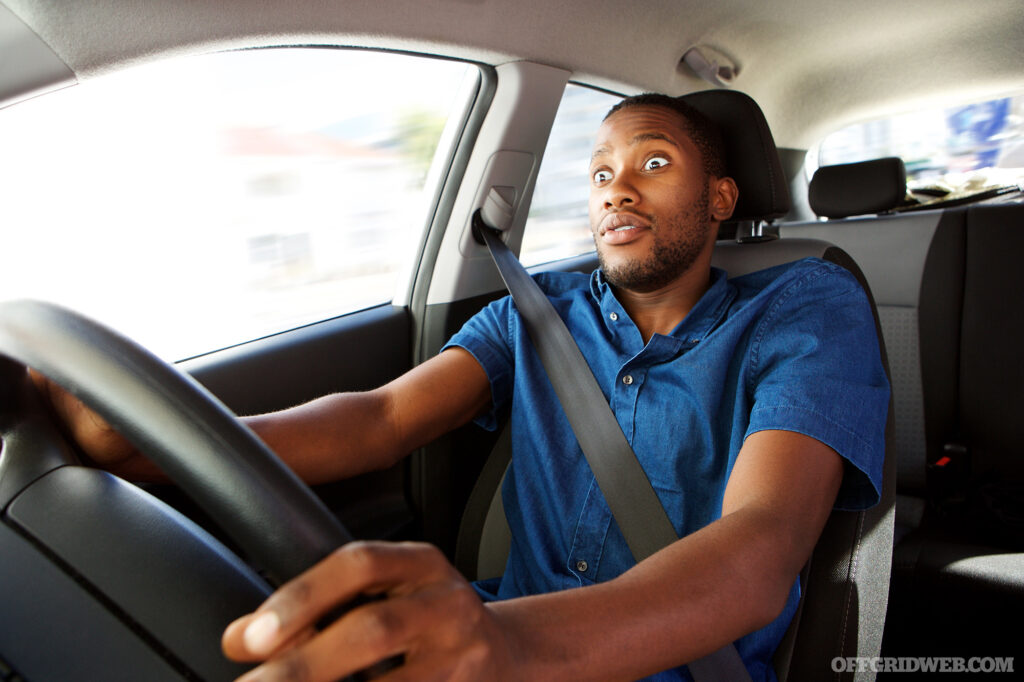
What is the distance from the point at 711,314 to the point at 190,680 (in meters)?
1.00

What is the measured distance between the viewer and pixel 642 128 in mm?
1422

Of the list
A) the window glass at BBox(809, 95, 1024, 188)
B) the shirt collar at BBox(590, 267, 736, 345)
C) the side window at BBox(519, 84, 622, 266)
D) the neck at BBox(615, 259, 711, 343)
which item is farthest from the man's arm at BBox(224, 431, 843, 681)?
the window glass at BBox(809, 95, 1024, 188)

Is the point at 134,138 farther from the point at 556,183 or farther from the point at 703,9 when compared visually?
the point at 703,9

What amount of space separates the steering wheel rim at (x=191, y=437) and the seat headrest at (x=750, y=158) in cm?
122

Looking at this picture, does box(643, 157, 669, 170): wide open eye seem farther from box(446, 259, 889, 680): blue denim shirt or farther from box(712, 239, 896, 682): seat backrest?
box(712, 239, 896, 682): seat backrest

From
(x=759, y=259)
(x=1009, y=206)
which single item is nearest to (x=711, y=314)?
(x=759, y=259)

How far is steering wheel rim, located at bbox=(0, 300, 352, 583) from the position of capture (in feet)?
1.48

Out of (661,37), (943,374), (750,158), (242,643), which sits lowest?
(943,374)

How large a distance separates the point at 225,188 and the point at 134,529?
1.09m

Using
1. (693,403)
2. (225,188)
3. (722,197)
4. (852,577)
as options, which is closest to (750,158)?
(722,197)

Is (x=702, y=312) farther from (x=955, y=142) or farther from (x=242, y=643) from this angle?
(x=955, y=142)

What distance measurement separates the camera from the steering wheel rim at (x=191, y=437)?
450 millimetres

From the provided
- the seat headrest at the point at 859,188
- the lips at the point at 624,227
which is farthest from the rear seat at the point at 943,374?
the lips at the point at 624,227

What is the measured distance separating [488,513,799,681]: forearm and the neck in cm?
59
